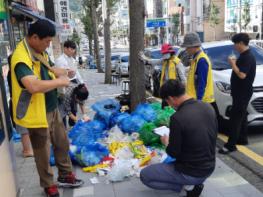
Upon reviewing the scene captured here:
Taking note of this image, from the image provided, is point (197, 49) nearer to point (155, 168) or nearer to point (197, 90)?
point (197, 90)

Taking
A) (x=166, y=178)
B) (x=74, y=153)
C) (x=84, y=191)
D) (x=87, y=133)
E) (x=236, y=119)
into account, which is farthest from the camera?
(x=87, y=133)

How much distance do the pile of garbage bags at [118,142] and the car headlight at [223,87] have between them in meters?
1.05

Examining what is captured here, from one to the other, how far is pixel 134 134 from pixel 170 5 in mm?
74036

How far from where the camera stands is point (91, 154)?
15.6ft

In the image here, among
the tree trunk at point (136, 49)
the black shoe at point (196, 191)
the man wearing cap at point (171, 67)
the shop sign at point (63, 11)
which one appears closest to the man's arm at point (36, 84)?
the black shoe at point (196, 191)

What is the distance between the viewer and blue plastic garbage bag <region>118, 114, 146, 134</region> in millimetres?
5520

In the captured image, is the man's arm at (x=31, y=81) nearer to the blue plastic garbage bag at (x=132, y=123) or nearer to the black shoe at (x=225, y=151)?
the blue plastic garbage bag at (x=132, y=123)

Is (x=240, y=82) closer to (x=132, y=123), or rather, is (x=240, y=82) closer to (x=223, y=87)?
(x=223, y=87)

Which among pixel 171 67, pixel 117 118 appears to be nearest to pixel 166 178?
pixel 117 118

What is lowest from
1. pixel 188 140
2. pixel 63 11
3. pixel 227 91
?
pixel 227 91

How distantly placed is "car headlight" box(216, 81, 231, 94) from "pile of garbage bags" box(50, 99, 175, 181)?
3.44 ft

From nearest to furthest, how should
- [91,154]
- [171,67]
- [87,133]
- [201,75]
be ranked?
[91,154] → [201,75] → [87,133] → [171,67]

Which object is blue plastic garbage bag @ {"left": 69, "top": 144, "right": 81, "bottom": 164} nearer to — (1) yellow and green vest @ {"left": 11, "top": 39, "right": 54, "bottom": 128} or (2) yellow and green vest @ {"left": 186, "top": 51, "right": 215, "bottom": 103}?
(1) yellow and green vest @ {"left": 11, "top": 39, "right": 54, "bottom": 128}

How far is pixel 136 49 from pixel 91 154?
271 cm
